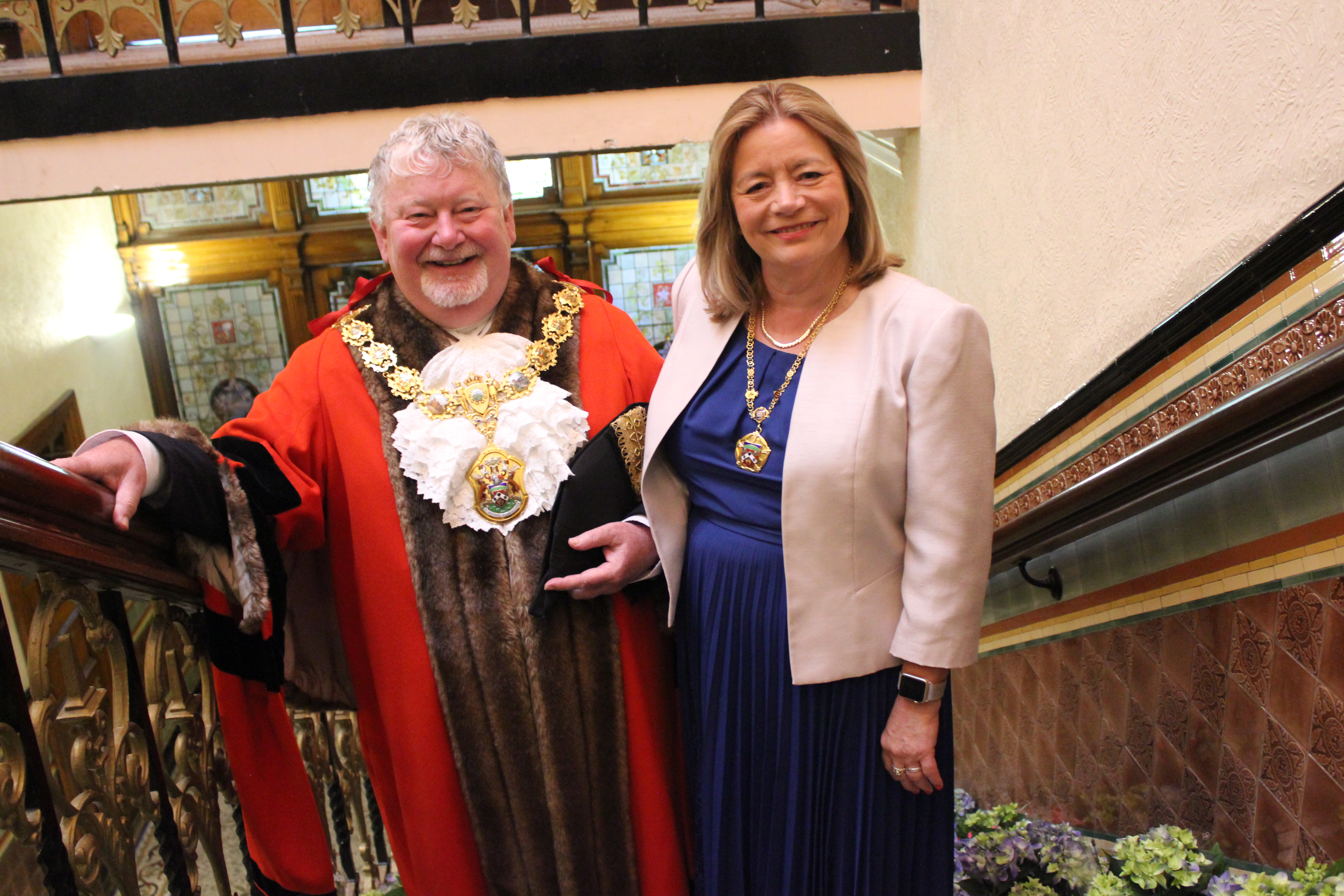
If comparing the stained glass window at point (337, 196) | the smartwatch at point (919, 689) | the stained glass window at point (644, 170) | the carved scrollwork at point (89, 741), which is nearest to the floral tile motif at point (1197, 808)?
the smartwatch at point (919, 689)

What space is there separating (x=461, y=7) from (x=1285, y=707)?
10.7 ft

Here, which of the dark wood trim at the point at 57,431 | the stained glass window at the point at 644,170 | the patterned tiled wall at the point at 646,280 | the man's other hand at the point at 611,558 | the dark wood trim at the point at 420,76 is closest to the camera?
the man's other hand at the point at 611,558

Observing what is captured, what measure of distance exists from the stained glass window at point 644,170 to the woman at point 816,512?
5428 millimetres

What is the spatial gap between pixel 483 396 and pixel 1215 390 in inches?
46.3

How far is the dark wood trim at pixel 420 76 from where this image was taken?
3525mm

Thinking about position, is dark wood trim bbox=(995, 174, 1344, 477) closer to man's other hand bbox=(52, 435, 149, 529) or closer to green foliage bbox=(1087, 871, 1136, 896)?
green foliage bbox=(1087, 871, 1136, 896)

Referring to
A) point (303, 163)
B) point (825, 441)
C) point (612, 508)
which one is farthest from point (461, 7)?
point (825, 441)

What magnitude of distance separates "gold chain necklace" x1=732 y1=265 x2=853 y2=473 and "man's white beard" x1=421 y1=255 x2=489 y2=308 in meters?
0.54

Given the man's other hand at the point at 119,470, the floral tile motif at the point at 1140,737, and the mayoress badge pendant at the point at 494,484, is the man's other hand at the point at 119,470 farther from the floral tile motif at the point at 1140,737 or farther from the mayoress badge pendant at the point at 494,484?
the floral tile motif at the point at 1140,737

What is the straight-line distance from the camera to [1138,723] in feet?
5.81

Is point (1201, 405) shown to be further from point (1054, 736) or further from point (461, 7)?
point (461, 7)

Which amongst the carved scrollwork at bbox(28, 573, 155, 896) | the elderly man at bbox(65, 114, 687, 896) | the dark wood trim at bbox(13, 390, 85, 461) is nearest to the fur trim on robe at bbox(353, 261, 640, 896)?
the elderly man at bbox(65, 114, 687, 896)

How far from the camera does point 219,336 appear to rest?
6793 mm

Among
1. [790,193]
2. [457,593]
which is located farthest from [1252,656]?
[457,593]
